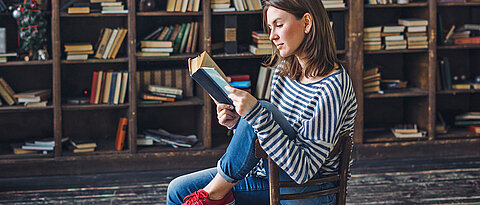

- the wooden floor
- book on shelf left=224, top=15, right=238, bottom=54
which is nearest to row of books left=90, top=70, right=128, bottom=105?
the wooden floor

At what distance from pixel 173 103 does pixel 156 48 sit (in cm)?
39

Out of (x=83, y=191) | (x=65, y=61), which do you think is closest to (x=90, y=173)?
(x=83, y=191)

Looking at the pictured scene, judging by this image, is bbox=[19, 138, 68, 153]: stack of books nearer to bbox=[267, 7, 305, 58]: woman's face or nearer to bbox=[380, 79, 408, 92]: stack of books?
bbox=[380, 79, 408, 92]: stack of books

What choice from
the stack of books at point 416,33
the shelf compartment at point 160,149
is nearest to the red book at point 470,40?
the stack of books at point 416,33

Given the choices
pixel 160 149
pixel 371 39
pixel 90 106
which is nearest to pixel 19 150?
pixel 90 106

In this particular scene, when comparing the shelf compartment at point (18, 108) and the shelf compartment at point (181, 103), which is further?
the shelf compartment at point (181, 103)

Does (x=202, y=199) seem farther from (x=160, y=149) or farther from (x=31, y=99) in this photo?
(x=31, y=99)

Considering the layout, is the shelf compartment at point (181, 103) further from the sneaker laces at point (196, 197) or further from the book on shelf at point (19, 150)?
the sneaker laces at point (196, 197)

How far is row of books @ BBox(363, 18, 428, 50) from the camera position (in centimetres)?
418

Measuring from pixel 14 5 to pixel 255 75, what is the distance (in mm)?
1784

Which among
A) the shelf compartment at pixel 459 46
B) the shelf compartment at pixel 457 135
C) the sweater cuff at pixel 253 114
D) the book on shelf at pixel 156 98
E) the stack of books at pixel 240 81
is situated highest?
the shelf compartment at pixel 459 46

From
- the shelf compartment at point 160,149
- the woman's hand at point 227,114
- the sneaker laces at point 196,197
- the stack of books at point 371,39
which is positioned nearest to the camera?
the sneaker laces at point 196,197

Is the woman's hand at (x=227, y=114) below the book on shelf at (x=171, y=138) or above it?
above

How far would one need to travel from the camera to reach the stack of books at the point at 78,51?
12.8ft
